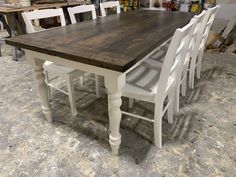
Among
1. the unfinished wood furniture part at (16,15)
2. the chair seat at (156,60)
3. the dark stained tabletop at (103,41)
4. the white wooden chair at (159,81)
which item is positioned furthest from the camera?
the unfinished wood furniture part at (16,15)

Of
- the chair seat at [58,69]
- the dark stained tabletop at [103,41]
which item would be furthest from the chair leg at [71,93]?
the dark stained tabletop at [103,41]

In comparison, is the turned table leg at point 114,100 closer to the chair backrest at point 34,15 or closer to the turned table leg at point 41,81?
the turned table leg at point 41,81

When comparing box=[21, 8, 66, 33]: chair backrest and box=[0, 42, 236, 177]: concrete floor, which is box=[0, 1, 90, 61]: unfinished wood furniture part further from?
box=[21, 8, 66, 33]: chair backrest

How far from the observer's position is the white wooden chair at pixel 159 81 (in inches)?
48.0

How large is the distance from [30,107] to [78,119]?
0.51m

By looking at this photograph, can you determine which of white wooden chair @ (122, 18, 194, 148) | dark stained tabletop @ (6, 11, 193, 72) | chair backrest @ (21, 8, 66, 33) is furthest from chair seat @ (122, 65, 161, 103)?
chair backrest @ (21, 8, 66, 33)

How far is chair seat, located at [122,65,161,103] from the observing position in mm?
1408

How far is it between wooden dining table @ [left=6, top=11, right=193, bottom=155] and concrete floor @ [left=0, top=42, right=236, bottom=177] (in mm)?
161

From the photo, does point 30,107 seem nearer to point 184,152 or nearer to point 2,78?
point 2,78

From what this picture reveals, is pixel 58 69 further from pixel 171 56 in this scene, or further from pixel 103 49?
pixel 171 56

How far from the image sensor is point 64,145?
1574mm

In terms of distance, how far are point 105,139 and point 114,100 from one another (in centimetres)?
52

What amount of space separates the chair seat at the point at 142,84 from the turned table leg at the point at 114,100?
7.9 inches

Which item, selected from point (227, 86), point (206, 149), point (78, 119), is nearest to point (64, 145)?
point (78, 119)
